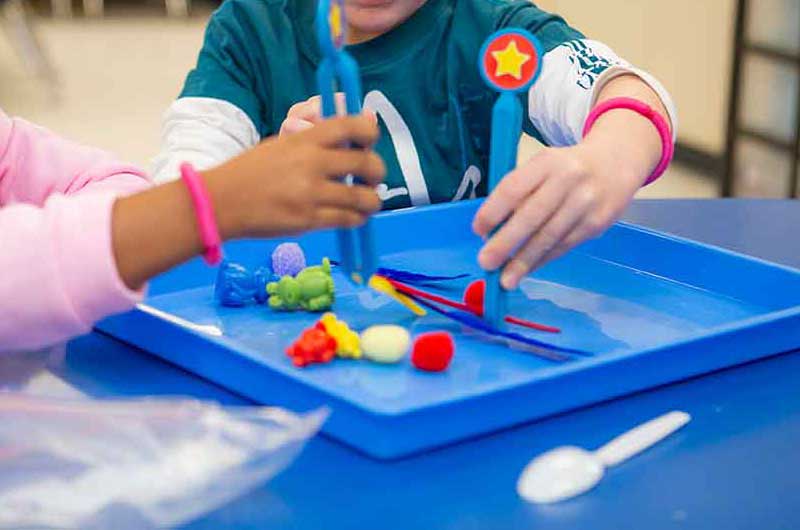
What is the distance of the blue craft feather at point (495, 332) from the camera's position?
0.63 metres

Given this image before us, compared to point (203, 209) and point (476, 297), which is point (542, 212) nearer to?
point (476, 297)

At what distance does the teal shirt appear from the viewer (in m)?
1.00

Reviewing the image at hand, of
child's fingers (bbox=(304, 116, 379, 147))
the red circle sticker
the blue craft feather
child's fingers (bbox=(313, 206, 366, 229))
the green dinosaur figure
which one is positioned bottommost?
the blue craft feather

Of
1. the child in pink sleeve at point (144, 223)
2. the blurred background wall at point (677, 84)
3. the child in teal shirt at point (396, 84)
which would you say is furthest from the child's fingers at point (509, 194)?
the blurred background wall at point (677, 84)

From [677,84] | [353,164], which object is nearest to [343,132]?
[353,164]

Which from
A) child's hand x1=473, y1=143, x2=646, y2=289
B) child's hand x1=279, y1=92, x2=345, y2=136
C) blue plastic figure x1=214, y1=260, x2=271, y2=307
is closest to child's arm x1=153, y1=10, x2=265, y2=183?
child's hand x1=279, y1=92, x2=345, y2=136

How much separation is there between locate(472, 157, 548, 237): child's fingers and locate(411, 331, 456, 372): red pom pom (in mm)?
76

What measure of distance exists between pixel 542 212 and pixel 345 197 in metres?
0.14

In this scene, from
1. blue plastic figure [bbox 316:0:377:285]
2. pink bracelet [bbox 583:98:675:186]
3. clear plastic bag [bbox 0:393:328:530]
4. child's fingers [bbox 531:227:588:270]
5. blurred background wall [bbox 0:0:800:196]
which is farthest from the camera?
blurred background wall [bbox 0:0:800:196]

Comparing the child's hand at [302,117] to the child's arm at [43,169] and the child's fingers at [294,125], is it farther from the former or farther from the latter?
the child's arm at [43,169]

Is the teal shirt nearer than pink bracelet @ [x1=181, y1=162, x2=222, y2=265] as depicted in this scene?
No

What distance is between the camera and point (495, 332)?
0.65 metres

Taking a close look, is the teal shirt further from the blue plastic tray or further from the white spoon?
the white spoon

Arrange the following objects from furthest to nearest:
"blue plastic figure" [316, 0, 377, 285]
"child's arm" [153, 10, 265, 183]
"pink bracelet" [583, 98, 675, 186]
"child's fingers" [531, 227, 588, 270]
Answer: "child's arm" [153, 10, 265, 183], "pink bracelet" [583, 98, 675, 186], "child's fingers" [531, 227, 588, 270], "blue plastic figure" [316, 0, 377, 285]
